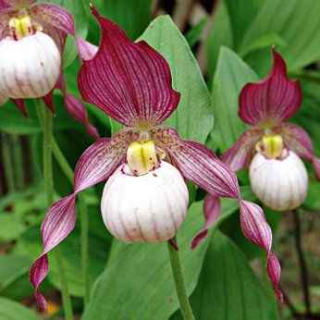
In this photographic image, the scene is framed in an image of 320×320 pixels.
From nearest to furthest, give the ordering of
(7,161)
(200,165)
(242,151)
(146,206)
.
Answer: (146,206) → (200,165) → (242,151) → (7,161)

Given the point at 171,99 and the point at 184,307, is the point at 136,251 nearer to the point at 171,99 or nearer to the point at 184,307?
the point at 184,307

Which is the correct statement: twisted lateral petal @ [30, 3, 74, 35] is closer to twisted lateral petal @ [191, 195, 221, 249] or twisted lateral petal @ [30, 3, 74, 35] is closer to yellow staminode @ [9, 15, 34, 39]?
yellow staminode @ [9, 15, 34, 39]

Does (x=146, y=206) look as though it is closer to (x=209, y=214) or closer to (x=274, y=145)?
(x=209, y=214)

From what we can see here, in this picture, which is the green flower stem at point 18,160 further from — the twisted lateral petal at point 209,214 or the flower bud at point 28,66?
the flower bud at point 28,66

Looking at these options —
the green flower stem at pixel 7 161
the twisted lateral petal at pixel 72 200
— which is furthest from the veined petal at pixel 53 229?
the green flower stem at pixel 7 161

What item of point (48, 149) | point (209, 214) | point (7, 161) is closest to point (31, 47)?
point (48, 149)
